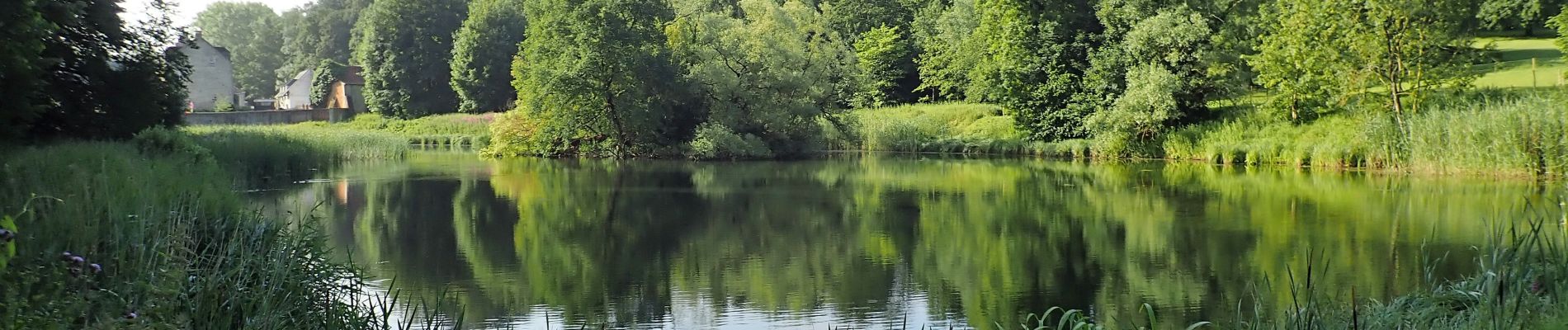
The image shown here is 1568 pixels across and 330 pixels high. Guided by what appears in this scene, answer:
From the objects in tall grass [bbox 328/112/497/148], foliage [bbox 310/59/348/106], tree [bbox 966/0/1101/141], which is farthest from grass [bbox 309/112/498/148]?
tree [bbox 966/0/1101/141]

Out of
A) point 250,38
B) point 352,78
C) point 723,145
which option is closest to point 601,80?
point 723,145

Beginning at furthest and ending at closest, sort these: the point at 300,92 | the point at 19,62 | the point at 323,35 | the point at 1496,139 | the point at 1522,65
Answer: the point at 323,35, the point at 300,92, the point at 1522,65, the point at 1496,139, the point at 19,62

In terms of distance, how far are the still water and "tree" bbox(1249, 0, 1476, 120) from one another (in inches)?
115

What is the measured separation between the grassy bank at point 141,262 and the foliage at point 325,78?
209 ft

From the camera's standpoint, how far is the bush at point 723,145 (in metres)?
34.9

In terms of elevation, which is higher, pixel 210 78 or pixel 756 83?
pixel 210 78

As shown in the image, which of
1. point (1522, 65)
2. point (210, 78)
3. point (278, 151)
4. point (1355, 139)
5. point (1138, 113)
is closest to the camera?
point (1355, 139)

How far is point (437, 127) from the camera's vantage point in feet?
180

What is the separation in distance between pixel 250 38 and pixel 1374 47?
313ft

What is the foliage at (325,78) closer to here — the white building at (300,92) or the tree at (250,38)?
the white building at (300,92)

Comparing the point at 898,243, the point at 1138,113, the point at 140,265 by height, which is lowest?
the point at 898,243

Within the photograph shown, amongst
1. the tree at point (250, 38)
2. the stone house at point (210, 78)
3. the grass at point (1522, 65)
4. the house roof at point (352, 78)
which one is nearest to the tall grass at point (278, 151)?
the grass at point (1522, 65)

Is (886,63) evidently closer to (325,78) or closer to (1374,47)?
(1374,47)

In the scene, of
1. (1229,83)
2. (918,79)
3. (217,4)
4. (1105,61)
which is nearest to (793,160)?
(1105,61)
